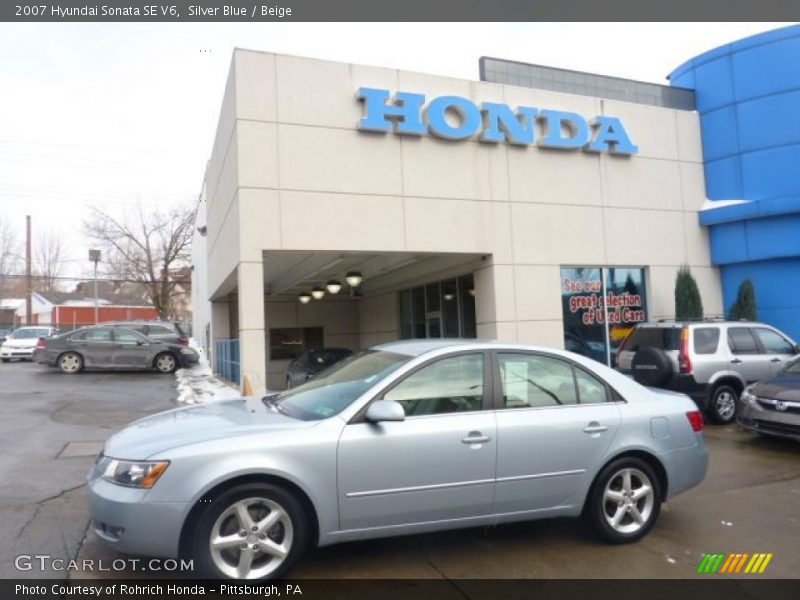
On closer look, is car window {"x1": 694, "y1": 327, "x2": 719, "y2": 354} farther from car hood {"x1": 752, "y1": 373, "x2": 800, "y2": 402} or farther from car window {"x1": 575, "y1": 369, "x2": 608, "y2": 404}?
car window {"x1": 575, "y1": 369, "x2": 608, "y2": 404}

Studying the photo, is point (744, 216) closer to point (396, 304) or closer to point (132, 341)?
point (396, 304)

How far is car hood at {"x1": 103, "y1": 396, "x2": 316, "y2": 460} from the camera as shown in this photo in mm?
3770

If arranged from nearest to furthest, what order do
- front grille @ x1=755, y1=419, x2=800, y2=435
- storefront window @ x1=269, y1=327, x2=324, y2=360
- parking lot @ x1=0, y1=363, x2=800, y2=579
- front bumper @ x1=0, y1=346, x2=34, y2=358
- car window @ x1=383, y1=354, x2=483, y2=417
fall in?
parking lot @ x1=0, y1=363, x2=800, y2=579 → car window @ x1=383, y1=354, x2=483, y2=417 → front grille @ x1=755, y1=419, x2=800, y2=435 → storefront window @ x1=269, y1=327, x2=324, y2=360 → front bumper @ x1=0, y1=346, x2=34, y2=358

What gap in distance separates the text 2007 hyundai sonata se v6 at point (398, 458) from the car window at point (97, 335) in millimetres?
15510

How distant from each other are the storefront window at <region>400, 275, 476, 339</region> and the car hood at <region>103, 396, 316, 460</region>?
1046cm

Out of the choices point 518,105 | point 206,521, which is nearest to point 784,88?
point 518,105

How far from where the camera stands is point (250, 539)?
3689mm

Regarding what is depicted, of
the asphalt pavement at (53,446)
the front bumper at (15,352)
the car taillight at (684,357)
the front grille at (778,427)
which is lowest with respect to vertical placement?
the front grille at (778,427)

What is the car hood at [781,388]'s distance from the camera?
25.4ft

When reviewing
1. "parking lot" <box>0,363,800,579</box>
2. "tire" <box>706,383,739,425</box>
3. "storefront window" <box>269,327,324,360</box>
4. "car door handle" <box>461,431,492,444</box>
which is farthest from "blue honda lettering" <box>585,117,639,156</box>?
"storefront window" <box>269,327,324,360</box>

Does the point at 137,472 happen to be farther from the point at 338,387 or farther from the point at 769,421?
the point at 769,421

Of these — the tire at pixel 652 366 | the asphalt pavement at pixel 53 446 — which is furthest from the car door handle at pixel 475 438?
the tire at pixel 652 366

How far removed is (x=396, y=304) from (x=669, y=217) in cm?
835

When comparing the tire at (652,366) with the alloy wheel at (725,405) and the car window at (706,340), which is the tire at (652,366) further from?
the alloy wheel at (725,405)
